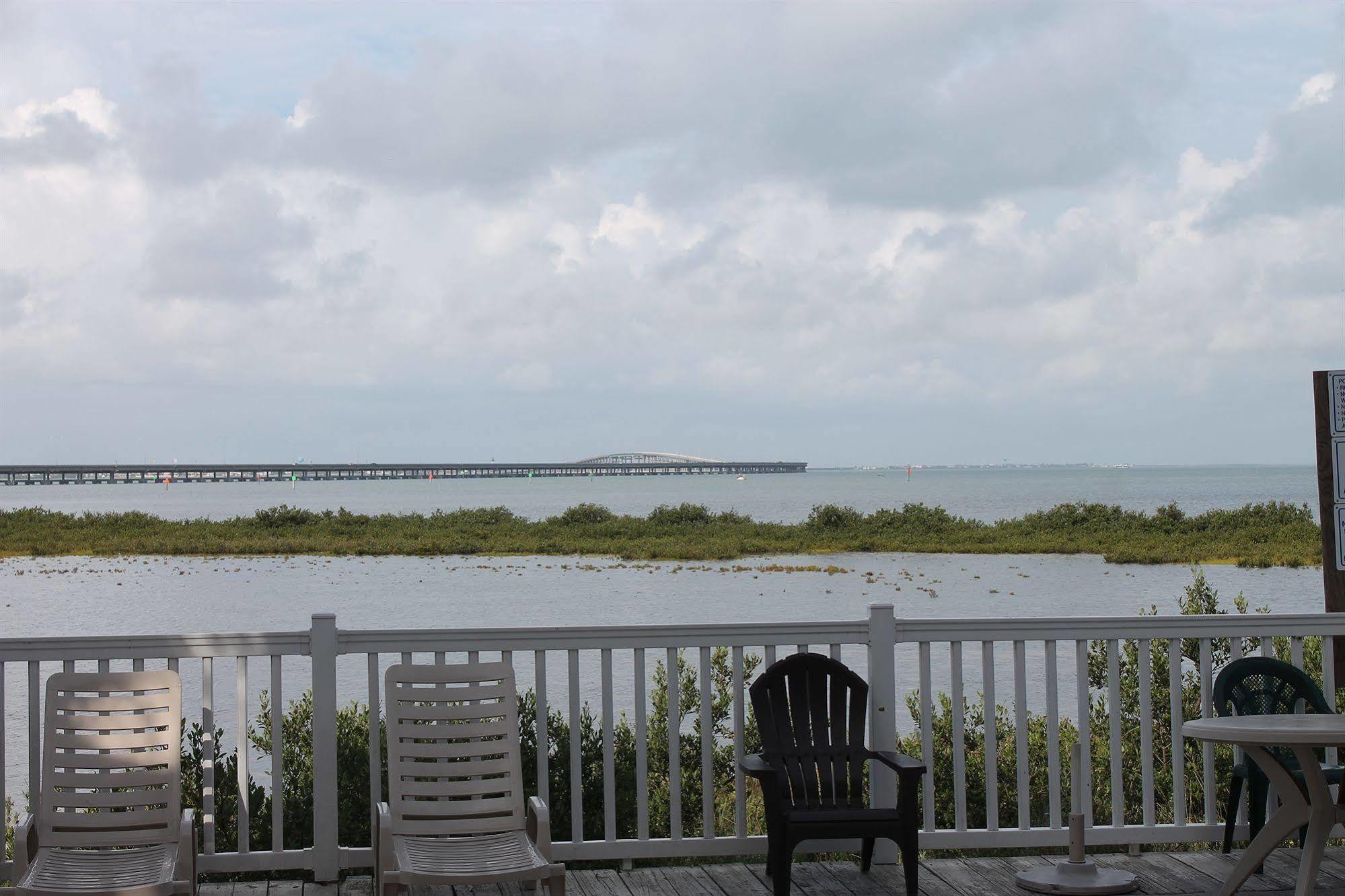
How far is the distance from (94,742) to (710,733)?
2.06m

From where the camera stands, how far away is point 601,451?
123250mm

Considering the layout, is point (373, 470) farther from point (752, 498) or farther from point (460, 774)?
point (460, 774)

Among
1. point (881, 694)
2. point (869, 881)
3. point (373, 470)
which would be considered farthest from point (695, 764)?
point (373, 470)

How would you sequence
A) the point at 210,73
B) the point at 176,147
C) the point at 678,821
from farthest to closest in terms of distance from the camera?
the point at 176,147 < the point at 210,73 < the point at 678,821

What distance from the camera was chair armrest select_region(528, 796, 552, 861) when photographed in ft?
11.8

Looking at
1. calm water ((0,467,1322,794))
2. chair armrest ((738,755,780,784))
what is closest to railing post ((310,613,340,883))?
chair armrest ((738,755,780,784))

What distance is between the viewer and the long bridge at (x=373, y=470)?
11175cm

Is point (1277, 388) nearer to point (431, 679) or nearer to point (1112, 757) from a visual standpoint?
point (1112, 757)

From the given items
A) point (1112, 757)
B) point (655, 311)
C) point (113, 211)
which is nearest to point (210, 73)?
point (113, 211)

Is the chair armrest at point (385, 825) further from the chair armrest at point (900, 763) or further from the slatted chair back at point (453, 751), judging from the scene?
the chair armrest at point (900, 763)

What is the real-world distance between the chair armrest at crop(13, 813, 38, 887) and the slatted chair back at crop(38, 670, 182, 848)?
84 mm

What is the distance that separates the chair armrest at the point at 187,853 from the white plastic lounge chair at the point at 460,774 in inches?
21.3

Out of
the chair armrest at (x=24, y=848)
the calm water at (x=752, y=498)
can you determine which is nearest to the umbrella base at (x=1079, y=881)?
the chair armrest at (x=24, y=848)

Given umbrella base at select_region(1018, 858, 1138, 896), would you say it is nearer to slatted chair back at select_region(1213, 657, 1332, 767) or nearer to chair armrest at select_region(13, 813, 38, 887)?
slatted chair back at select_region(1213, 657, 1332, 767)
